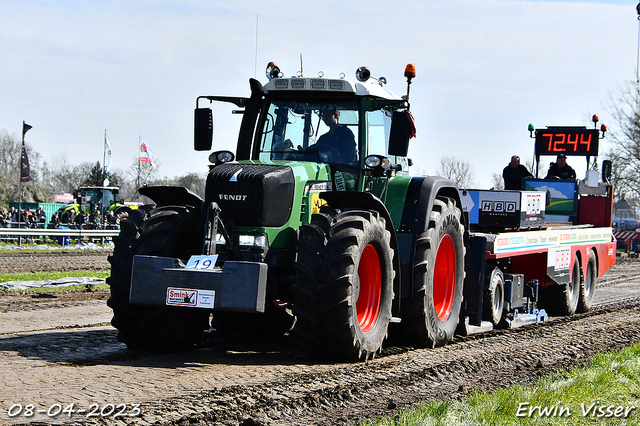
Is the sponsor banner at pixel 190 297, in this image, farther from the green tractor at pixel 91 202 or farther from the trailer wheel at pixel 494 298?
the green tractor at pixel 91 202

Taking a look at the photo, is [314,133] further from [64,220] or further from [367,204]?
[64,220]

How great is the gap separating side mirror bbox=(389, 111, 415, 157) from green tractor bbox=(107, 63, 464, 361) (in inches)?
0.5

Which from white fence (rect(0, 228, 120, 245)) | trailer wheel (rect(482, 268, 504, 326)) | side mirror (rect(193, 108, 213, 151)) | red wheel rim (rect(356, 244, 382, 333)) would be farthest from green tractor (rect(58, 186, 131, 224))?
red wheel rim (rect(356, 244, 382, 333))

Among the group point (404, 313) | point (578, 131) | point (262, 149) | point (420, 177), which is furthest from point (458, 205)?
point (578, 131)

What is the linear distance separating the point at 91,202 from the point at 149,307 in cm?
3357

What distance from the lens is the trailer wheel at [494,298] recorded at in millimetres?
10305

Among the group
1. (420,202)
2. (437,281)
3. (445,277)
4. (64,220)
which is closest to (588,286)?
(445,277)

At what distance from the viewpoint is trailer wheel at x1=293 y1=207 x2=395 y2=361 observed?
272 inches

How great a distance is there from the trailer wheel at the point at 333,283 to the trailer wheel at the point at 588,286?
7.46 meters

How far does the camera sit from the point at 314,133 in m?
8.59

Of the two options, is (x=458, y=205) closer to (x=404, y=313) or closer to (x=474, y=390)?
(x=404, y=313)

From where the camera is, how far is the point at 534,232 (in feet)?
38.4

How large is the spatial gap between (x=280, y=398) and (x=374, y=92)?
4050 millimetres

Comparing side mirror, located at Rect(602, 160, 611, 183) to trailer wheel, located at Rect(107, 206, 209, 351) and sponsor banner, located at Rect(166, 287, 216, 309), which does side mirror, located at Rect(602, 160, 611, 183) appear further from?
sponsor banner, located at Rect(166, 287, 216, 309)
